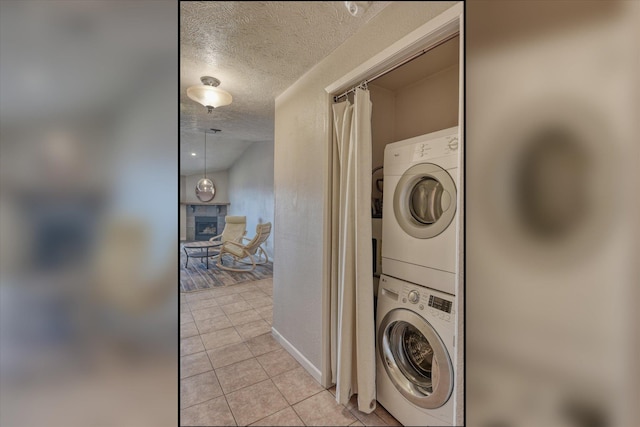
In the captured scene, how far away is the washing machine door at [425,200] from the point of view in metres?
1.04

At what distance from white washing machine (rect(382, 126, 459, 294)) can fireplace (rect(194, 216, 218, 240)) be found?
11.1 feet

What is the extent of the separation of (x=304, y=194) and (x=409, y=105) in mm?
1012

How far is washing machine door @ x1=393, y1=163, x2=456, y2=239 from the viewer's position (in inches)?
40.8

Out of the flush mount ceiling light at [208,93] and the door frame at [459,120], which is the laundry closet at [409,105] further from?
the flush mount ceiling light at [208,93]

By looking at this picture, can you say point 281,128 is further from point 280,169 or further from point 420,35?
point 420,35

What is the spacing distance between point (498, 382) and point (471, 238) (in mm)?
165

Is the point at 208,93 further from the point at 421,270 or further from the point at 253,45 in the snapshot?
the point at 421,270

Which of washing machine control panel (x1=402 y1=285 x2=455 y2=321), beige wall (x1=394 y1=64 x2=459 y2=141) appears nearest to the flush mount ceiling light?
beige wall (x1=394 y1=64 x2=459 y2=141)

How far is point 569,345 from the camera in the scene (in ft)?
0.69

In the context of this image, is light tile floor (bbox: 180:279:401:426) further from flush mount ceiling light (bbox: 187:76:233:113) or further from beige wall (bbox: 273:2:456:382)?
flush mount ceiling light (bbox: 187:76:233:113)

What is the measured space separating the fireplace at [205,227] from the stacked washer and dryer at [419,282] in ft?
11.1

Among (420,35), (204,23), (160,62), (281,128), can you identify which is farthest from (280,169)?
(160,62)

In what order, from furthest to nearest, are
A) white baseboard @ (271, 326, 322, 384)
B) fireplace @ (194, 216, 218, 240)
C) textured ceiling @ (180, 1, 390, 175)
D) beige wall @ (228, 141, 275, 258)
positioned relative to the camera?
beige wall @ (228, 141, 275, 258) → fireplace @ (194, 216, 218, 240) → white baseboard @ (271, 326, 322, 384) → textured ceiling @ (180, 1, 390, 175)

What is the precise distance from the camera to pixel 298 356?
1671mm
